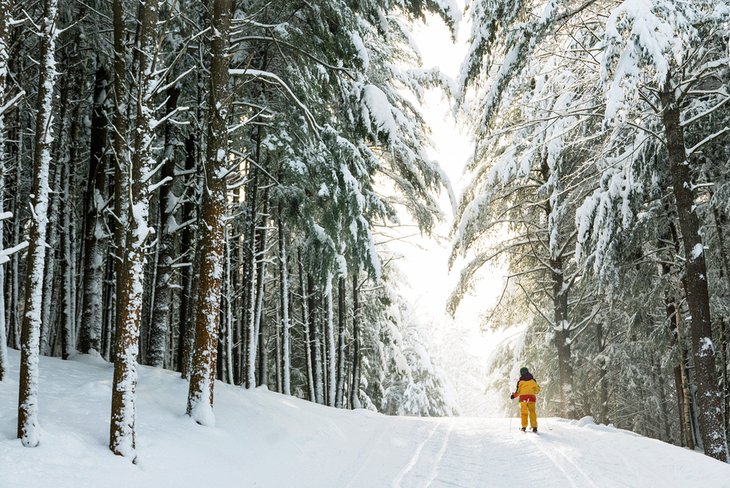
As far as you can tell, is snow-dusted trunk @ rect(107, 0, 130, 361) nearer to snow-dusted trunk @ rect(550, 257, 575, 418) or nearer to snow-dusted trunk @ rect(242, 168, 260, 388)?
snow-dusted trunk @ rect(242, 168, 260, 388)

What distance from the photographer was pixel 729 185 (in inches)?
402

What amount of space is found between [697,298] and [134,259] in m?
8.56

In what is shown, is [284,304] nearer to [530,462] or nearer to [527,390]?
[527,390]

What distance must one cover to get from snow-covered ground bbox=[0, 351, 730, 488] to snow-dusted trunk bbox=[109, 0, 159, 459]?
331mm

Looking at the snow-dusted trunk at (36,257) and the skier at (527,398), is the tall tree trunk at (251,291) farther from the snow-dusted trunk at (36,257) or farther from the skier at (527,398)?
the skier at (527,398)

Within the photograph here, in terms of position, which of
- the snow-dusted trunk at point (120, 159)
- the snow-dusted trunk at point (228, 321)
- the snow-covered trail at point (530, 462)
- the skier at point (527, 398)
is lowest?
the snow-covered trail at point (530, 462)

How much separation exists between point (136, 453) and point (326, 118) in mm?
6624

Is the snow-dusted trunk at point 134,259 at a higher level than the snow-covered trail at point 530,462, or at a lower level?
higher

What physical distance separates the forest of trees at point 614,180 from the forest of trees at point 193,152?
1.75 m

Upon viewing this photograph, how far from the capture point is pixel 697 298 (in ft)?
29.8

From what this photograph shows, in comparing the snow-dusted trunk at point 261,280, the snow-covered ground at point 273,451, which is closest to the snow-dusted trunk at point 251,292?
the snow-dusted trunk at point 261,280

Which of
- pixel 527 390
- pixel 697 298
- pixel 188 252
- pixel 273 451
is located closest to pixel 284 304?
pixel 188 252

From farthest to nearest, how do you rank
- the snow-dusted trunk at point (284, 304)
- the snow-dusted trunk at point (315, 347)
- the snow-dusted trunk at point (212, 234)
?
the snow-dusted trunk at point (315, 347) → the snow-dusted trunk at point (284, 304) → the snow-dusted trunk at point (212, 234)

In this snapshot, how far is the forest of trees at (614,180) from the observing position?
827 cm
